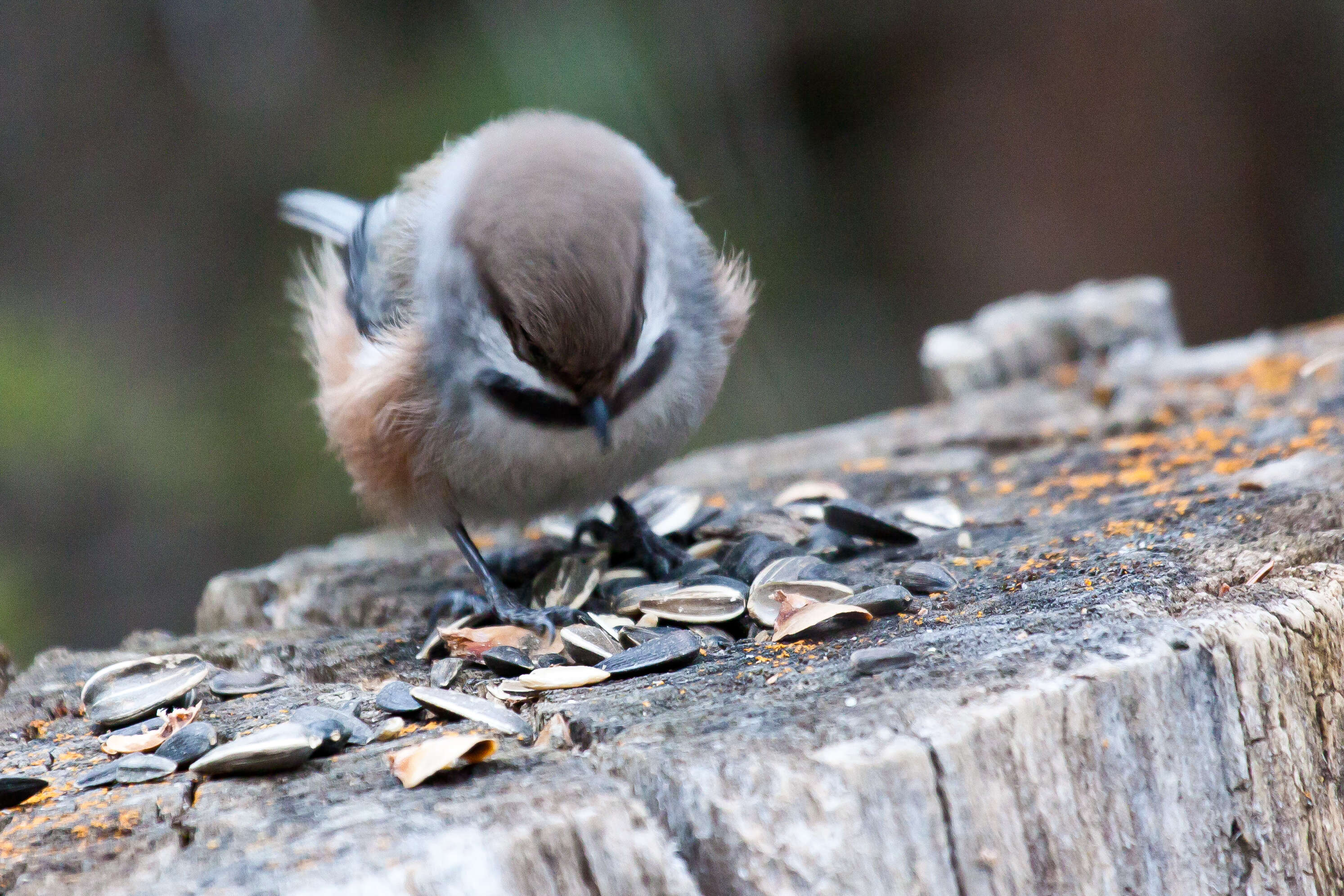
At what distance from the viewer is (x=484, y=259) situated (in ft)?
6.58

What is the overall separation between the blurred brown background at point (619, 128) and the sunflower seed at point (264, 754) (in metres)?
4.21

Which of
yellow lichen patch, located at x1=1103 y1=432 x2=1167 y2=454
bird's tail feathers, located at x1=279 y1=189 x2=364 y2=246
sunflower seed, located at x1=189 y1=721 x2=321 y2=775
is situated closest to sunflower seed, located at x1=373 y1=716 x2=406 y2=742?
sunflower seed, located at x1=189 y1=721 x2=321 y2=775

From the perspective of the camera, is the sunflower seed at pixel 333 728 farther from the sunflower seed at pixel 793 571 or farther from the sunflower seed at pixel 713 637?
the sunflower seed at pixel 793 571

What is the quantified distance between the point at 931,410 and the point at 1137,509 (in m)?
1.52

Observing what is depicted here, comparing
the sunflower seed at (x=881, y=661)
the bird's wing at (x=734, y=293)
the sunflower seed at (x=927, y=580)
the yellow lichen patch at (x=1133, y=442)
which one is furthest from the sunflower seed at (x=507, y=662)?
the yellow lichen patch at (x=1133, y=442)

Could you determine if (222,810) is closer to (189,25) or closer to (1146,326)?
(1146,326)

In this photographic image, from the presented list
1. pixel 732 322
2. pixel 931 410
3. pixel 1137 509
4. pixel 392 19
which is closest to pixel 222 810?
pixel 732 322

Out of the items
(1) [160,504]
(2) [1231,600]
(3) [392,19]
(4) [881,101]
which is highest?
(3) [392,19]

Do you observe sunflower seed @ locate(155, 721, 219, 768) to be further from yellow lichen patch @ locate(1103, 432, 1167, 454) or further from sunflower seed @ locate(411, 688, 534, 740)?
yellow lichen patch @ locate(1103, 432, 1167, 454)

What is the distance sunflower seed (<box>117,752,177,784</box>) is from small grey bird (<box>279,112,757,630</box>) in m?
0.79

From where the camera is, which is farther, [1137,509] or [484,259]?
[1137,509]

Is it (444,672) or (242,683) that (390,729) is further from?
(242,683)

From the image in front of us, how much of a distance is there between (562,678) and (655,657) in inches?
6.1

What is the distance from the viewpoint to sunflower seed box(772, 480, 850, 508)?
302cm
